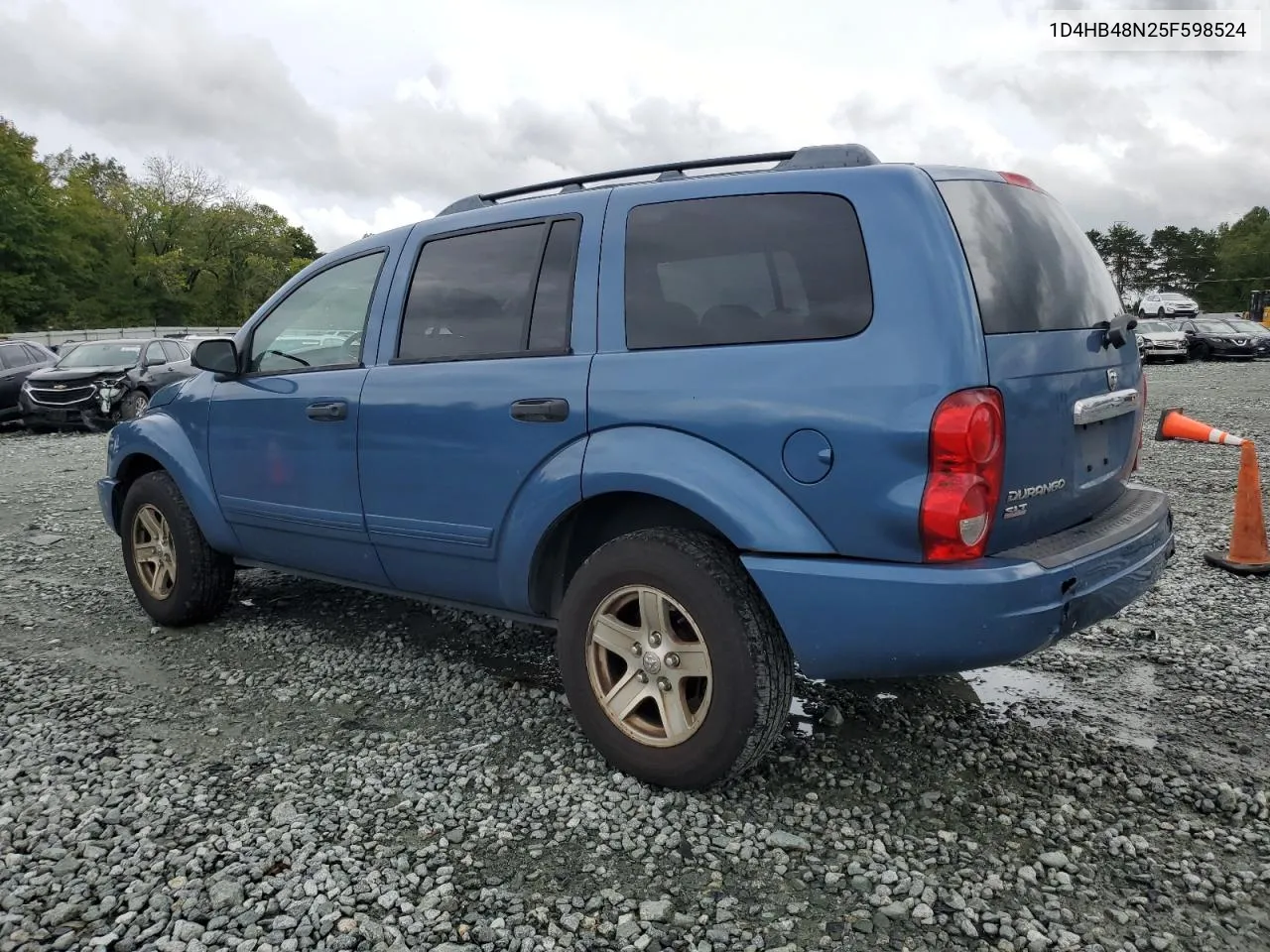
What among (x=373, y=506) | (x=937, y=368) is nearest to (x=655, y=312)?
(x=937, y=368)

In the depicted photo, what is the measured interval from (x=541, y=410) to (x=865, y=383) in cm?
110

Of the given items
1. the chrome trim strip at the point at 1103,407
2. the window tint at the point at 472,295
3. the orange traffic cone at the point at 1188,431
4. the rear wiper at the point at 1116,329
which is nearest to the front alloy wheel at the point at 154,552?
the window tint at the point at 472,295

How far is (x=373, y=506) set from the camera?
3.79 m

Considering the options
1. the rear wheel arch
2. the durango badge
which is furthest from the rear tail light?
the rear wheel arch

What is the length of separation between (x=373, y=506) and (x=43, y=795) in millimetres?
1419

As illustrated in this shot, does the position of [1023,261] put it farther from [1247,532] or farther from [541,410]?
[1247,532]

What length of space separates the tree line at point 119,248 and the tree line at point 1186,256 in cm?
4913

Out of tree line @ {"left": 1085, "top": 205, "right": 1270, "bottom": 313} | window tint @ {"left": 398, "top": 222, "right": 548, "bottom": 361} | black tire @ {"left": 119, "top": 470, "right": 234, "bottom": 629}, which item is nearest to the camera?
window tint @ {"left": 398, "top": 222, "right": 548, "bottom": 361}

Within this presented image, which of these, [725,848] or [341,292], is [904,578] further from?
[341,292]

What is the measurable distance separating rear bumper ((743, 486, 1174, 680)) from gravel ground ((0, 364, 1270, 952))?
1.74 ft

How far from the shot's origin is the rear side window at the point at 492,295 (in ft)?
11.0

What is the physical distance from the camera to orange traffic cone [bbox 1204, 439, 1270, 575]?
5230mm

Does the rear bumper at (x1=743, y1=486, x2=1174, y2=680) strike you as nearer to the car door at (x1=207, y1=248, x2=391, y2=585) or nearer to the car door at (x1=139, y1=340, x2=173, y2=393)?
the car door at (x1=207, y1=248, x2=391, y2=585)

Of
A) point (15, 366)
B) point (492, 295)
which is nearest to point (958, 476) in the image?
point (492, 295)
